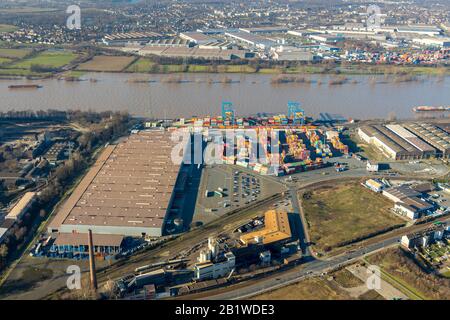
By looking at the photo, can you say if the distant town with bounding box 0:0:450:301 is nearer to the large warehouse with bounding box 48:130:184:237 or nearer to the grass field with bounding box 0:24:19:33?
the large warehouse with bounding box 48:130:184:237

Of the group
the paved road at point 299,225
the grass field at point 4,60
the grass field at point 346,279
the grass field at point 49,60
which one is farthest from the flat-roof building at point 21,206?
the grass field at point 4,60

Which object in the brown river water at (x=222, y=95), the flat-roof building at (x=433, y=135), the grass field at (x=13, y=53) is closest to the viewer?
the flat-roof building at (x=433, y=135)

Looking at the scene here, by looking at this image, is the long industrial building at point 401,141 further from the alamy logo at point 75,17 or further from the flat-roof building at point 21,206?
the flat-roof building at point 21,206

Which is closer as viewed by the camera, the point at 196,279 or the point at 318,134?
the point at 196,279

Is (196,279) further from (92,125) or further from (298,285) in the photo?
(92,125)

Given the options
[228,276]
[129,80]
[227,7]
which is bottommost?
[228,276]

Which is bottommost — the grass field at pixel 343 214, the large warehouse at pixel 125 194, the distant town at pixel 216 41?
the grass field at pixel 343 214

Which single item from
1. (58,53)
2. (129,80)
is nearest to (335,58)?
(129,80)

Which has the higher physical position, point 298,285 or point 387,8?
point 387,8
